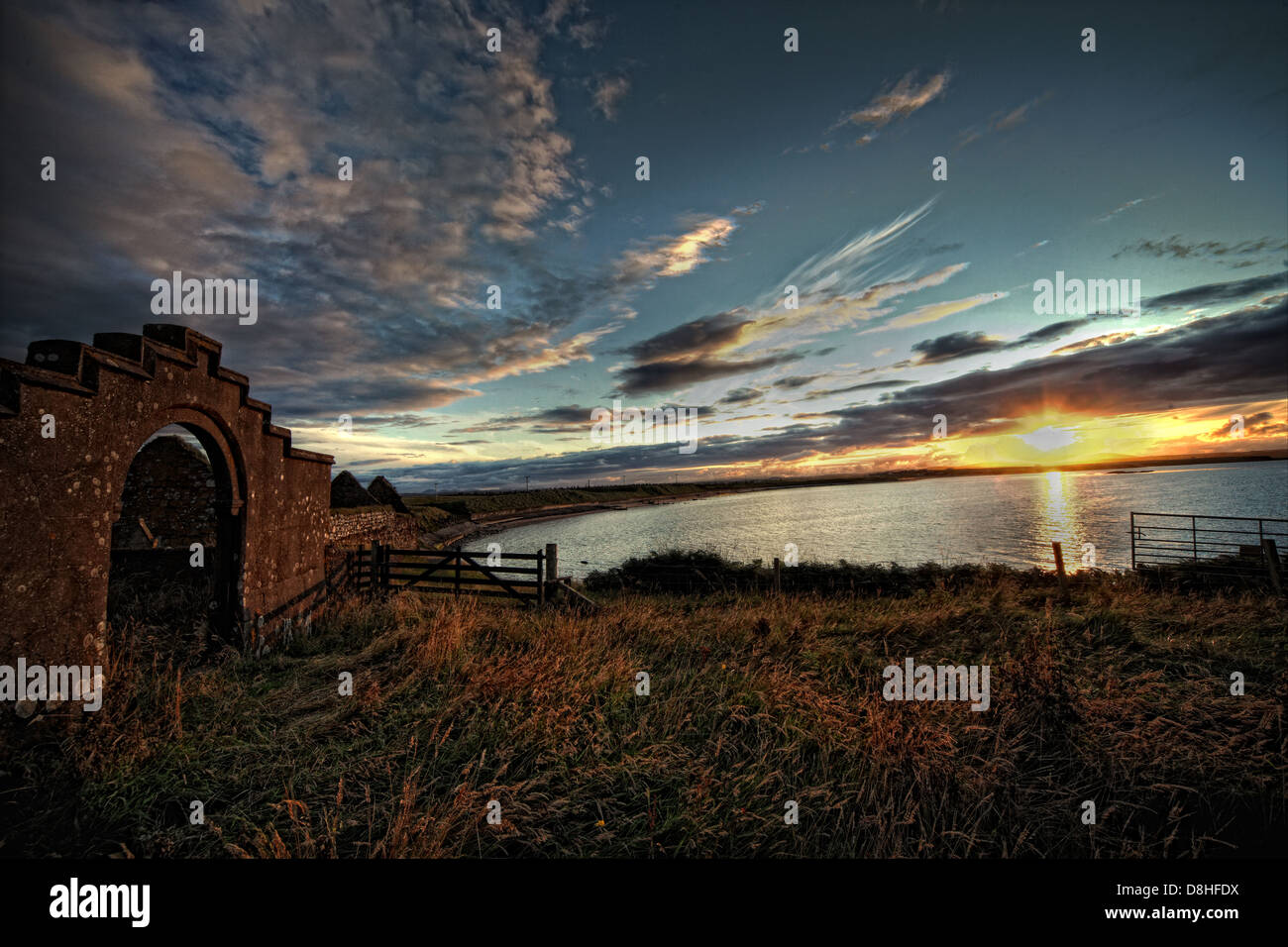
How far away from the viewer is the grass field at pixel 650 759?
3.64 meters

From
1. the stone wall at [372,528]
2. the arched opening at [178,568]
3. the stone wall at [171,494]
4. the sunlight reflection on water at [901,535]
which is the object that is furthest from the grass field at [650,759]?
the sunlight reflection on water at [901,535]

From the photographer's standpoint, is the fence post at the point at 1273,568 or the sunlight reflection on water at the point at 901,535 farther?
the sunlight reflection on water at the point at 901,535

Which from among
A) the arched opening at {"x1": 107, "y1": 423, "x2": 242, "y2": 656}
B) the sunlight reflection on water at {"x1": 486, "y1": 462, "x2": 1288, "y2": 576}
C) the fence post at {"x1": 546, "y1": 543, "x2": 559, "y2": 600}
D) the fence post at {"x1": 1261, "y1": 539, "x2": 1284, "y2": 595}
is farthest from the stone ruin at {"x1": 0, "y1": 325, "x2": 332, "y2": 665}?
the fence post at {"x1": 1261, "y1": 539, "x2": 1284, "y2": 595}

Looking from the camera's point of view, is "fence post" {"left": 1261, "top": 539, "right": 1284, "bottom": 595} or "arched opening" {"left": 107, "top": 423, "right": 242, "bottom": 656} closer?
"arched opening" {"left": 107, "top": 423, "right": 242, "bottom": 656}

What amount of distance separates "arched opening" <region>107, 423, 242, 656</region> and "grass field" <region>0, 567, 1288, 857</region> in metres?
0.67

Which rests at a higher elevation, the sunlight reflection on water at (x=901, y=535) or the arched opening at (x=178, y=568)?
the arched opening at (x=178, y=568)

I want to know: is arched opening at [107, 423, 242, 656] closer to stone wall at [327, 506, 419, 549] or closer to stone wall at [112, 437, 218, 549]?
stone wall at [112, 437, 218, 549]

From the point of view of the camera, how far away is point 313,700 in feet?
19.2

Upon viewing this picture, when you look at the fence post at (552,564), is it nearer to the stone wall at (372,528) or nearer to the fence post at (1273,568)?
the stone wall at (372,528)

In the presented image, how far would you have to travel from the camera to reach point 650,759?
4324 mm

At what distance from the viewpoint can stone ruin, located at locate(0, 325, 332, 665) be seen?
187 inches

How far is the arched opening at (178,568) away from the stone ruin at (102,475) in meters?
0.04
